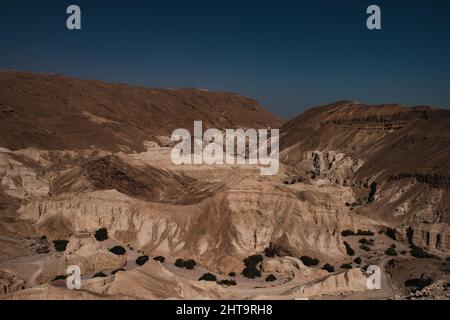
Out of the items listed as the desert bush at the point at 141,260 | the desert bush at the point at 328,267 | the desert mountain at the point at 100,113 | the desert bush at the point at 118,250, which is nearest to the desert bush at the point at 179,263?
the desert bush at the point at 141,260

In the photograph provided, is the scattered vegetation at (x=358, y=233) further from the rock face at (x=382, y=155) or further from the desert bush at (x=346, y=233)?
the rock face at (x=382, y=155)

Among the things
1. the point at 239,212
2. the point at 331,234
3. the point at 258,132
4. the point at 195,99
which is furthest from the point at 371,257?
the point at 195,99

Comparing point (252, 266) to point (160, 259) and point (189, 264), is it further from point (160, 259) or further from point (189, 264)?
point (160, 259)

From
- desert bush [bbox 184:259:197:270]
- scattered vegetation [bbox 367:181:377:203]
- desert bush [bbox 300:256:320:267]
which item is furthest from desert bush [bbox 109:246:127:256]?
scattered vegetation [bbox 367:181:377:203]

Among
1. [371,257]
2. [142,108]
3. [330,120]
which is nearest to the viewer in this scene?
[371,257]

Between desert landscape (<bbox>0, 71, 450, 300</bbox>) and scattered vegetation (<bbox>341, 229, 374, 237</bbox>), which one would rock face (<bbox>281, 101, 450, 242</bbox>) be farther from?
scattered vegetation (<bbox>341, 229, 374, 237</bbox>)

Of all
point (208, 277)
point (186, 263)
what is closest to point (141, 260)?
point (186, 263)
